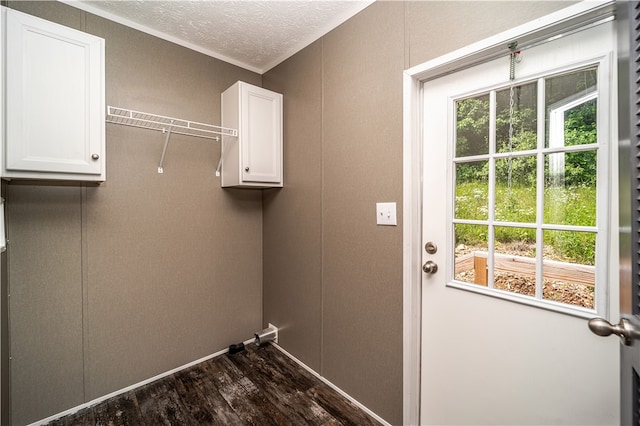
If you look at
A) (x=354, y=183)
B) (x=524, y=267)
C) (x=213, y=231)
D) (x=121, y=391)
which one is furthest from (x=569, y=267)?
(x=121, y=391)

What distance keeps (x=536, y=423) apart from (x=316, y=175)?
5.53ft

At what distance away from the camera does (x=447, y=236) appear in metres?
1.39

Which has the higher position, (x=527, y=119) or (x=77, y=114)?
(x=77, y=114)

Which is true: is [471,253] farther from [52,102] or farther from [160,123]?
[52,102]

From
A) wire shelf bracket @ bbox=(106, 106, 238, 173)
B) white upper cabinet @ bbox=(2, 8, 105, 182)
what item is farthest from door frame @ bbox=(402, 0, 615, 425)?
white upper cabinet @ bbox=(2, 8, 105, 182)

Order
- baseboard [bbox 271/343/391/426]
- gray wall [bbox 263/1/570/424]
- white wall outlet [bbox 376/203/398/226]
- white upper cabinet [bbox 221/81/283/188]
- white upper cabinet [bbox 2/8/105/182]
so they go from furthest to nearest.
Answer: white upper cabinet [bbox 221/81/283/188] < baseboard [bbox 271/343/391/426] < white wall outlet [bbox 376/203/398/226] < gray wall [bbox 263/1/570/424] < white upper cabinet [bbox 2/8/105/182]

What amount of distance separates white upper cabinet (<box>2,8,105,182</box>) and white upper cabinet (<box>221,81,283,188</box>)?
793 millimetres

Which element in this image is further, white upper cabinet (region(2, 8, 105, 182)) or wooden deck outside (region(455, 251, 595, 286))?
white upper cabinet (region(2, 8, 105, 182))

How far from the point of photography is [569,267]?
1.06 metres

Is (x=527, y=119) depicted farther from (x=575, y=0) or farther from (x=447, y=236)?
(x=447, y=236)

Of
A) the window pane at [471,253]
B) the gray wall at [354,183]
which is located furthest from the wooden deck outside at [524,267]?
the gray wall at [354,183]

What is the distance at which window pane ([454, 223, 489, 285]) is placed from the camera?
1.29 meters

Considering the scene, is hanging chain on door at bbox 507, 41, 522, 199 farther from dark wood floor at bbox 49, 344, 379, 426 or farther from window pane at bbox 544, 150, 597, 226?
dark wood floor at bbox 49, 344, 379, 426

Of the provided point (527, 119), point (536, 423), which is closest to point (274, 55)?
point (527, 119)
